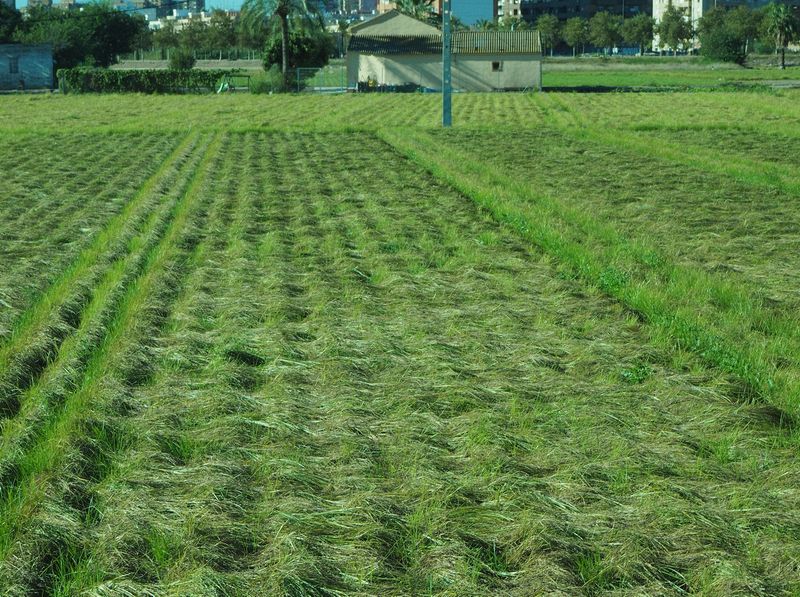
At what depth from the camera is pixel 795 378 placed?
670 centimetres

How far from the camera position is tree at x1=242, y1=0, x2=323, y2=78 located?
6016 cm

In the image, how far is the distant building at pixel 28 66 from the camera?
6619 cm

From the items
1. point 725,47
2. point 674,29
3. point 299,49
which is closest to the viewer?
point 299,49

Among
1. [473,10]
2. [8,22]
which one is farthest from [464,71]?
[473,10]

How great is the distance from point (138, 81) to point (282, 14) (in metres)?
9.02

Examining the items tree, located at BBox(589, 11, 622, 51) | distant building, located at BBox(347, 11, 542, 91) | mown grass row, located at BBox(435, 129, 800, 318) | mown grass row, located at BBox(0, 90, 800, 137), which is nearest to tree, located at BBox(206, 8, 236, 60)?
tree, located at BBox(589, 11, 622, 51)

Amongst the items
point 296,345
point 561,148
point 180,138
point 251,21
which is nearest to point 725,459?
point 296,345

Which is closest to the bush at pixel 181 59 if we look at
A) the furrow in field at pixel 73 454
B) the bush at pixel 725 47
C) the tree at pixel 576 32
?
the bush at pixel 725 47

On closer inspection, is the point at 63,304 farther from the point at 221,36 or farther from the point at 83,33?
the point at 221,36

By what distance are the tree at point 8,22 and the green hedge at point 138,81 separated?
1793 cm

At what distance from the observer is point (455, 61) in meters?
60.3

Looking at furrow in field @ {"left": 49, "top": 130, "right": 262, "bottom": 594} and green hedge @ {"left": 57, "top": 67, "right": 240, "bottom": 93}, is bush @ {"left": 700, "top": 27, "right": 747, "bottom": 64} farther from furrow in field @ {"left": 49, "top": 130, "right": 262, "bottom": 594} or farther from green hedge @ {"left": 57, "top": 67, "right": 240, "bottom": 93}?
furrow in field @ {"left": 49, "top": 130, "right": 262, "bottom": 594}

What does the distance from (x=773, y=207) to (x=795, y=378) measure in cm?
805

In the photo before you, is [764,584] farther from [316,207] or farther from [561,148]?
[561,148]
